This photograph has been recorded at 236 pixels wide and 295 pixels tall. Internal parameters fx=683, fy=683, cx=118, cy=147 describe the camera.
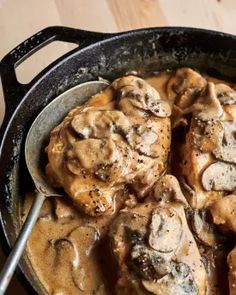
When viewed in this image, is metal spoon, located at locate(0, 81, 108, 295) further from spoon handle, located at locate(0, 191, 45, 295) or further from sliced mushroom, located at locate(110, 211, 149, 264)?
sliced mushroom, located at locate(110, 211, 149, 264)

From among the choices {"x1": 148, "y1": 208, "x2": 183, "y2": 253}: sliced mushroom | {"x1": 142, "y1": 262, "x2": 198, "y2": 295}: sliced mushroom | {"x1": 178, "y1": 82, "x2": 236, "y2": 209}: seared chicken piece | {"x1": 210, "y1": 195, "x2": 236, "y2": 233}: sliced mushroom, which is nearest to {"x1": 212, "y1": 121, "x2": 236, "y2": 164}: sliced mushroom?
{"x1": 178, "y1": 82, "x2": 236, "y2": 209}: seared chicken piece

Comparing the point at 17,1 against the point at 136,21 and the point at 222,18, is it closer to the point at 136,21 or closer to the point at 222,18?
the point at 136,21

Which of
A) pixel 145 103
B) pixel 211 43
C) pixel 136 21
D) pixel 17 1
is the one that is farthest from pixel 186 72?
pixel 17 1

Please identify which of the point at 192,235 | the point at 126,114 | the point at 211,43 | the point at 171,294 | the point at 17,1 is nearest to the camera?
the point at 171,294

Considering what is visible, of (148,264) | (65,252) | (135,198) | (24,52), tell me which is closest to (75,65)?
(24,52)

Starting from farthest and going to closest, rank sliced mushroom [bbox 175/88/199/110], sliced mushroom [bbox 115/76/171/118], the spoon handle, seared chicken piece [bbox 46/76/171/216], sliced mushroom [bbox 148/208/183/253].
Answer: sliced mushroom [bbox 175/88/199/110]
sliced mushroom [bbox 115/76/171/118]
seared chicken piece [bbox 46/76/171/216]
sliced mushroom [bbox 148/208/183/253]
the spoon handle

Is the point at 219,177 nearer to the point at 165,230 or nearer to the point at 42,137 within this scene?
the point at 165,230

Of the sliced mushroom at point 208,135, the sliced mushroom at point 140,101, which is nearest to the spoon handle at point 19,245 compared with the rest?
the sliced mushroom at point 140,101
